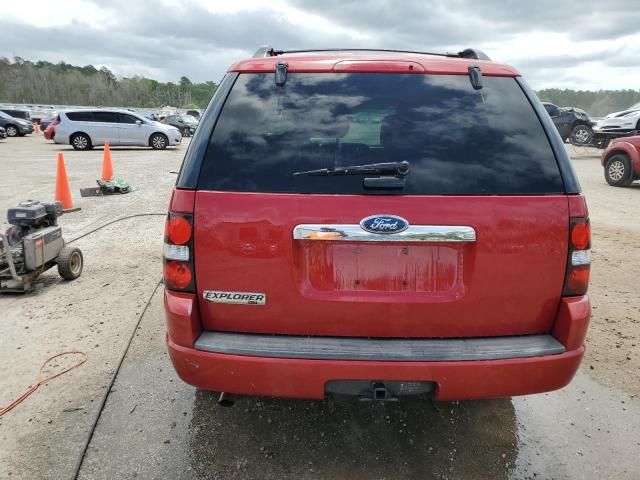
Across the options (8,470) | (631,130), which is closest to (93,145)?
(8,470)

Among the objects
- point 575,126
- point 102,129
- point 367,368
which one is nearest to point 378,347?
point 367,368

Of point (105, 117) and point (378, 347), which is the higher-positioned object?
point (105, 117)

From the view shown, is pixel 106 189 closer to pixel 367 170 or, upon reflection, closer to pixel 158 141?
pixel 367 170

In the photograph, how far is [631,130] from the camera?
17562 mm

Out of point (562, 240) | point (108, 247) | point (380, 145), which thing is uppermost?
A: point (380, 145)

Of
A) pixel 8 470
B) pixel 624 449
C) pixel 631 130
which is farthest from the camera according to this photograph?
pixel 631 130

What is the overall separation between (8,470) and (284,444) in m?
1.37

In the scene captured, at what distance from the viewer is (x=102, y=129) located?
65.7 feet

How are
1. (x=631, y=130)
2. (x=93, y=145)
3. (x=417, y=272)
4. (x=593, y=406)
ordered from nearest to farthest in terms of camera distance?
(x=417, y=272) < (x=593, y=406) < (x=631, y=130) < (x=93, y=145)

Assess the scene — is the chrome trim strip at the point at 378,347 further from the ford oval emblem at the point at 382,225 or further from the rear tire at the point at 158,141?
the rear tire at the point at 158,141

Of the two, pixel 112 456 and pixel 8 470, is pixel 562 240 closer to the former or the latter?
pixel 112 456

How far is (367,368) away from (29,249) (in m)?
3.73

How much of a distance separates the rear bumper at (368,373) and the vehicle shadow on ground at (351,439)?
528 millimetres

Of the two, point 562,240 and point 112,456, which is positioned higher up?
point 562,240
